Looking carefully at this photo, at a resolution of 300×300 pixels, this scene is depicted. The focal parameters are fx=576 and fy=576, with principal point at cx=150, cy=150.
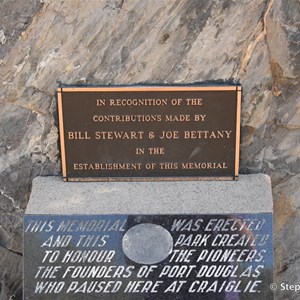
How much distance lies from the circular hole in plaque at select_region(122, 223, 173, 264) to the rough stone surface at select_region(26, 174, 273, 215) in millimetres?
109

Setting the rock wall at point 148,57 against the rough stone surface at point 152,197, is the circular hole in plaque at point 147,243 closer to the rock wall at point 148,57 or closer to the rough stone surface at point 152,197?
the rough stone surface at point 152,197

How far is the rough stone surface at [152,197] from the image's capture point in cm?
361

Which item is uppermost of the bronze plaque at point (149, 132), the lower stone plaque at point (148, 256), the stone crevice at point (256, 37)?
the stone crevice at point (256, 37)

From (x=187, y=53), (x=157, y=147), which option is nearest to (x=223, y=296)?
(x=157, y=147)

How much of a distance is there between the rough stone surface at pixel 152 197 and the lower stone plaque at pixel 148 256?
63 mm

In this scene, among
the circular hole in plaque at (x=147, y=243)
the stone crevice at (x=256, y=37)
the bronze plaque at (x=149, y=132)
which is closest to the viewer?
the circular hole in plaque at (x=147, y=243)

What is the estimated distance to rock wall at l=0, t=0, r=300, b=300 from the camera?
3.66 m

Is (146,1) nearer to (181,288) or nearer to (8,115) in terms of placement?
(8,115)

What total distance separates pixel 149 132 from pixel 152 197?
44 cm

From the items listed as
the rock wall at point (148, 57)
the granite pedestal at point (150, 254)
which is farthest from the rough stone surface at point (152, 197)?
the rock wall at point (148, 57)

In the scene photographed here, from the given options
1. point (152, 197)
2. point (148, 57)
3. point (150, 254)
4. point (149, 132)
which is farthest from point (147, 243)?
point (148, 57)

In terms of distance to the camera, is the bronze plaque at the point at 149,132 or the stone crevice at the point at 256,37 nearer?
the stone crevice at the point at 256,37

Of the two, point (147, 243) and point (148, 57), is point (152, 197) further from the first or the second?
point (148, 57)

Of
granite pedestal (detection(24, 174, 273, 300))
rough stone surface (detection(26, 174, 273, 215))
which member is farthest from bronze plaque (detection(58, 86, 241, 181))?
granite pedestal (detection(24, 174, 273, 300))
